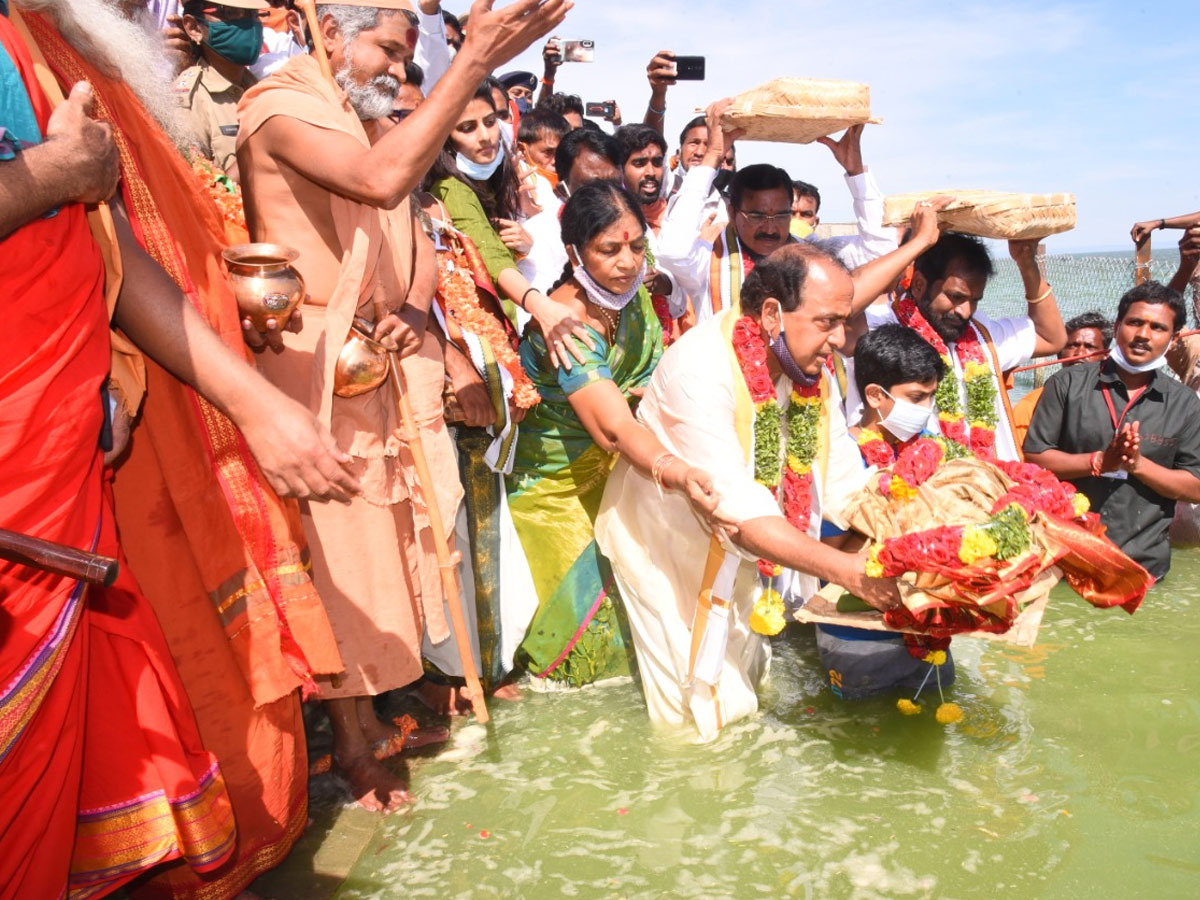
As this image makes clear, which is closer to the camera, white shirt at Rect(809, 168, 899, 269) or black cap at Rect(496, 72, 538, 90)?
white shirt at Rect(809, 168, 899, 269)

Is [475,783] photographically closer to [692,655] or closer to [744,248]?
[692,655]

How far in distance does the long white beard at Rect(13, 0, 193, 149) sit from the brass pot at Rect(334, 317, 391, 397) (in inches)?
29.5

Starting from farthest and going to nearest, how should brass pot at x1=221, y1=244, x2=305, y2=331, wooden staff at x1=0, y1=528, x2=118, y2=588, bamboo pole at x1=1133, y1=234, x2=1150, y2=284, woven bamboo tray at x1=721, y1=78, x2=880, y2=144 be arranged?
bamboo pole at x1=1133, y1=234, x2=1150, y2=284 < woven bamboo tray at x1=721, y1=78, x2=880, y2=144 < brass pot at x1=221, y1=244, x2=305, y2=331 < wooden staff at x1=0, y1=528, x2=118, y2=588

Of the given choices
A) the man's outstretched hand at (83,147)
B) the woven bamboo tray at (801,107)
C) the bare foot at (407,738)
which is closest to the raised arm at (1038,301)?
the woven bamboo tray at (801,107)

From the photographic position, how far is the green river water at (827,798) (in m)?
2.88

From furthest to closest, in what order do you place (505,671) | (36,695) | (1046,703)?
(505,671)
(1046,703)
(36,695)

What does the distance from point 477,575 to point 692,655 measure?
1.03 metres

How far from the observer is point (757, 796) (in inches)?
130

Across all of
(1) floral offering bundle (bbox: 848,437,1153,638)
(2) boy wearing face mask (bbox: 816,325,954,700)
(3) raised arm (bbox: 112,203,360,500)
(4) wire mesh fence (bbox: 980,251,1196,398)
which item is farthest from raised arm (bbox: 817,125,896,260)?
(4) wire mesh fence (bbox: 980,251,1196,398)

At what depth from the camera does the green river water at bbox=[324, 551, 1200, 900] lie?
9.45 feet

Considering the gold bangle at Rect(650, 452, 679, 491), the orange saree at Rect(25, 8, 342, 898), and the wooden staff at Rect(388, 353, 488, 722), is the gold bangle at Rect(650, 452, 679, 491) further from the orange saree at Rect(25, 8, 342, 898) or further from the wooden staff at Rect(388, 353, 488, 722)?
the orange saree at Rect(25, 8, 342, 898)

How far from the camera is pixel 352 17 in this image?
3.03 m

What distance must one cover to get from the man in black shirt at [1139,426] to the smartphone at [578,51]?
5155 mm

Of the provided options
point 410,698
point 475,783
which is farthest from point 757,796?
point 410,698
